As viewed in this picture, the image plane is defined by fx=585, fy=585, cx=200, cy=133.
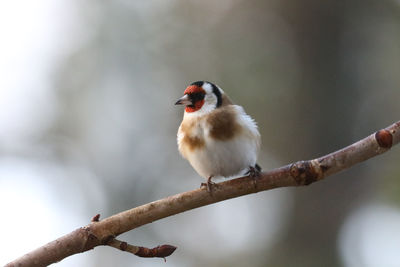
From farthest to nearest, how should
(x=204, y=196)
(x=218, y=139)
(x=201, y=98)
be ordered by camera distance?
(x=201, y=98)
(x=218, y=139)
(x=204, y=196)

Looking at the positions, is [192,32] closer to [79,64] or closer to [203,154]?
[79,64]

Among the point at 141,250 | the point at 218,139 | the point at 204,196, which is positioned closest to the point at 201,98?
the point at 218,139

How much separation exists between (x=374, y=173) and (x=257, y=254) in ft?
5.30

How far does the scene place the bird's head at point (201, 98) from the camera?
3504 mm

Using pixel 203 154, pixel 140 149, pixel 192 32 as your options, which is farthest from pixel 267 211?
pixel 203 154

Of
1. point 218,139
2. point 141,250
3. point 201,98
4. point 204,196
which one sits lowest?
point 141,250

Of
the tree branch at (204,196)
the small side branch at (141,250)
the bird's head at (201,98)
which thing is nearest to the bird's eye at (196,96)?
the bird's head at (201,98)

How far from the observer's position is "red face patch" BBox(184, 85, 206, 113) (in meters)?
3.51

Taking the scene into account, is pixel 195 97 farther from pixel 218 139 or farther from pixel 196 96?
pixel 218 139

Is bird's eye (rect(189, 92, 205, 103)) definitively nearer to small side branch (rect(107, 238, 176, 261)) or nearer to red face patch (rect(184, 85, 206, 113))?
red face patch (rect(184, 85, 206, 113))

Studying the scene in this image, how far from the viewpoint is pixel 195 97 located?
355 centimetres

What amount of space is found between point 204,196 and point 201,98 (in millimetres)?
1181

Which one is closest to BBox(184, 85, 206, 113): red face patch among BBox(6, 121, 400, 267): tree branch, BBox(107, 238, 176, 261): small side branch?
BBox(6, 121, 400, 267): tree branch

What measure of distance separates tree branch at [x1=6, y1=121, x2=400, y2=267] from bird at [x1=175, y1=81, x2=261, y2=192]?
0.79 m
